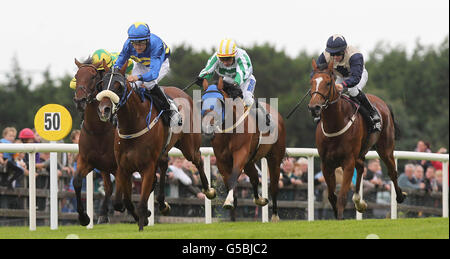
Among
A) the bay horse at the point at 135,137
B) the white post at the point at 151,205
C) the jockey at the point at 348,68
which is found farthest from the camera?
the white post at the point at 151,205

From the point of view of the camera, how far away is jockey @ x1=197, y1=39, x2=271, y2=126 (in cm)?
1023

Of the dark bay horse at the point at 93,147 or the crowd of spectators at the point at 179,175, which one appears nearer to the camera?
the dark bay horse at the point at 93,147

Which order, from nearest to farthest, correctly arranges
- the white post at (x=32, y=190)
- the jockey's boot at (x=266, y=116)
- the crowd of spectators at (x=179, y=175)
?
the white post at (x=32, y=190), the jockey's boot at (x=266, y=116), the crowd of spectators at (x=179, y=175)

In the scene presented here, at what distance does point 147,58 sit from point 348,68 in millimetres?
2411

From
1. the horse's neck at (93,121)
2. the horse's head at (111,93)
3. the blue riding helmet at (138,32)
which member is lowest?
the horse's neck at (93,121)

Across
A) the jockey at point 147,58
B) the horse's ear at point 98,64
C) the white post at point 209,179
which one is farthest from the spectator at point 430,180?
the horse's ear at point 98,64

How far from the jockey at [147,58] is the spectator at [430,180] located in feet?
20.3

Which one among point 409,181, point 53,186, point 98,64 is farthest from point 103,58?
point 409,181

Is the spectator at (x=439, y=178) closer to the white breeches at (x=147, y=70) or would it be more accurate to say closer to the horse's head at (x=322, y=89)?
the horse's head at (x=322, y=89)

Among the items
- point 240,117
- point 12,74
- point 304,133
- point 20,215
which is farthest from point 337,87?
point 12,74

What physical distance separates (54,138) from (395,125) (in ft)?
14.0

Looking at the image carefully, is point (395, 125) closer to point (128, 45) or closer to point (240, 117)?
point (240, 117)

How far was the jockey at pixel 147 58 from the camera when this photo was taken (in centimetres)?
960

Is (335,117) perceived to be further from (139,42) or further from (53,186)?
(53,186)
